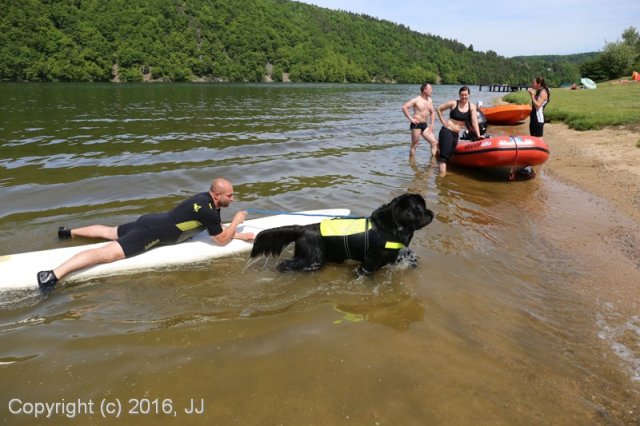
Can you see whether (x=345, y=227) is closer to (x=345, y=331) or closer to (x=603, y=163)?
(x=345, y=331)

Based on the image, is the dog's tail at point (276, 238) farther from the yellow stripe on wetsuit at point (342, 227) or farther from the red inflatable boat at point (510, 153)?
the red inflatable boat at point (510, 153)

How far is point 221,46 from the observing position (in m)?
122

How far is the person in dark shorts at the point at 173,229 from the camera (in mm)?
5145

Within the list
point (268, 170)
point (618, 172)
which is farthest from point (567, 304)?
point (268, 170)

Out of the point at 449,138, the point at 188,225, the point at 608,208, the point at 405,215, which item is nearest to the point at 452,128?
the point at 449,138

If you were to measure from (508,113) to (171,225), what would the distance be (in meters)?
18.9

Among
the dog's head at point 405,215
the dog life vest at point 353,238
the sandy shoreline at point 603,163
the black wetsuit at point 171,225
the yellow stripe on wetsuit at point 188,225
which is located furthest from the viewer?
the sandy shoreline at point 603,163

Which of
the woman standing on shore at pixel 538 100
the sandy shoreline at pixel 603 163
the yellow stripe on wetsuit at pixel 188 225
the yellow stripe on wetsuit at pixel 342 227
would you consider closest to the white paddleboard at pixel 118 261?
the yellow stripe on wetsuit at pixel 188 225

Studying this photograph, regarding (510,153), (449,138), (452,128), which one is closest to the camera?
(510,153)

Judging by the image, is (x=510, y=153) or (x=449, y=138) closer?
(x=510, y=153)

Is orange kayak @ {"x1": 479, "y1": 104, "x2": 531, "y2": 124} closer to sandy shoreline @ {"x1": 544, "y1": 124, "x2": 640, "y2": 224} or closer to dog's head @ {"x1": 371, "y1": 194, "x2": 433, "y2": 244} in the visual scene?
sandy shoreline @ {"x1": 544, "y1": 124, "x2": 640, "y2": 224}

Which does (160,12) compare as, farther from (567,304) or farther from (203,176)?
(567,304)

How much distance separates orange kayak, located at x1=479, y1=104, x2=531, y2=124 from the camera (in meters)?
19.2

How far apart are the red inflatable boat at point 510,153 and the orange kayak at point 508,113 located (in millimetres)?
10203
